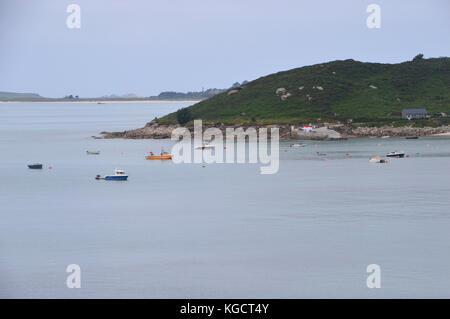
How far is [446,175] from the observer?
5032 inches

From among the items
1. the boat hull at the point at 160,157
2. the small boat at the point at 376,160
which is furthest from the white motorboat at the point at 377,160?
the boat hull at the point at 160,157

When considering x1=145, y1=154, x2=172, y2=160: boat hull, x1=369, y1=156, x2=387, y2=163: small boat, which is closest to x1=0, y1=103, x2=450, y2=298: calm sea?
x1=369, y1=156, x2=387, y2=163: small boat

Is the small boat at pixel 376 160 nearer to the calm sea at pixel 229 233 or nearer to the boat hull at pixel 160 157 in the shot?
the calm sea at pixel 229 233

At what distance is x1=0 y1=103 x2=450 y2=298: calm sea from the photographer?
61375 millimetres

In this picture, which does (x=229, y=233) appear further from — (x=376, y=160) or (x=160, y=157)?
(x=160, y=157)

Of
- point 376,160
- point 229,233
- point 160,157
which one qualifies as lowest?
point 229,233

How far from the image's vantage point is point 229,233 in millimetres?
81000

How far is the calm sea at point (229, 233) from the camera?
6138 cm

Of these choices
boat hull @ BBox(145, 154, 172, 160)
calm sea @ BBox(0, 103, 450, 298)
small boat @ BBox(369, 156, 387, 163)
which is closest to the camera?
calm sea @ BBox(0, 103, 450, 298)

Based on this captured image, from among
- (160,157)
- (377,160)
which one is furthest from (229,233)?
(160,157)

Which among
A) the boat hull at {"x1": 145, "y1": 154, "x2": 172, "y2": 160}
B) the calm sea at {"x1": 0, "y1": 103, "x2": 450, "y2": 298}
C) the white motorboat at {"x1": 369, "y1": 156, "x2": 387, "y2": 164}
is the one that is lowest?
the calm sea at {"x1": 0, "y1": 103, "x2": 450, "y2": 298}

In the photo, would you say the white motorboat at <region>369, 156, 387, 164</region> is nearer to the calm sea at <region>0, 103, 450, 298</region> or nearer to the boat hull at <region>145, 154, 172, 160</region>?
the calm sea at <region>0, 103, 450, 298</region>

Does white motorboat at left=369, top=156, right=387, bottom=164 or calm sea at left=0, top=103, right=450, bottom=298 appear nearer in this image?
calm sea at left=0, top=103, right=450, bottom=298
